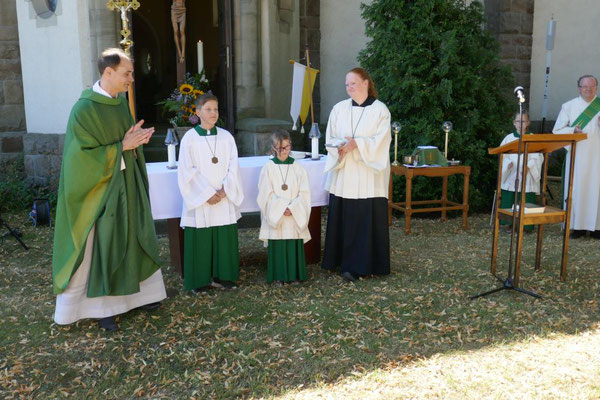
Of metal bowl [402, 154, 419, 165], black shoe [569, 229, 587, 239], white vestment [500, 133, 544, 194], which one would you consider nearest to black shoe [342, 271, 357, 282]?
metal bowl [402, 154, 419, 165]

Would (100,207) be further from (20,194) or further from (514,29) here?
(514,29)

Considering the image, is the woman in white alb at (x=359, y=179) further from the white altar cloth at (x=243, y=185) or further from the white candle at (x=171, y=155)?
the white candle at (x=171, y=155)

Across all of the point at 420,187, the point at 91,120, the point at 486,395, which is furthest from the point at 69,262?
the point at 420,187

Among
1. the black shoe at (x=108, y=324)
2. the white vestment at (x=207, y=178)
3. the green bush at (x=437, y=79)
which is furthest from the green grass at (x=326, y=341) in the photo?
the green bush at (x=437, y=79)

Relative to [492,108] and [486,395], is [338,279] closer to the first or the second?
[486,395]

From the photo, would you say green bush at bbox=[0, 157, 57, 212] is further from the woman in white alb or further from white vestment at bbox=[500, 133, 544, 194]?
white vestment at bbox=[500, 133, 544, 194]

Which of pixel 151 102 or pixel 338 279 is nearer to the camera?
pixel 338 279

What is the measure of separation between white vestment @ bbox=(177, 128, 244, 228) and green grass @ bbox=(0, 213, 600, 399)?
2.25 feet

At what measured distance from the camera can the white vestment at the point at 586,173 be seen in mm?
7027

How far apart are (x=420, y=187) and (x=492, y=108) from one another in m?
1.65

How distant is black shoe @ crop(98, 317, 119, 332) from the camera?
14.0 ft

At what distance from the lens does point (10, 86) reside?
9.61m

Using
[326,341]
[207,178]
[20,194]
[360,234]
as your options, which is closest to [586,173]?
[360,234]

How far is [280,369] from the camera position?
3678mm
